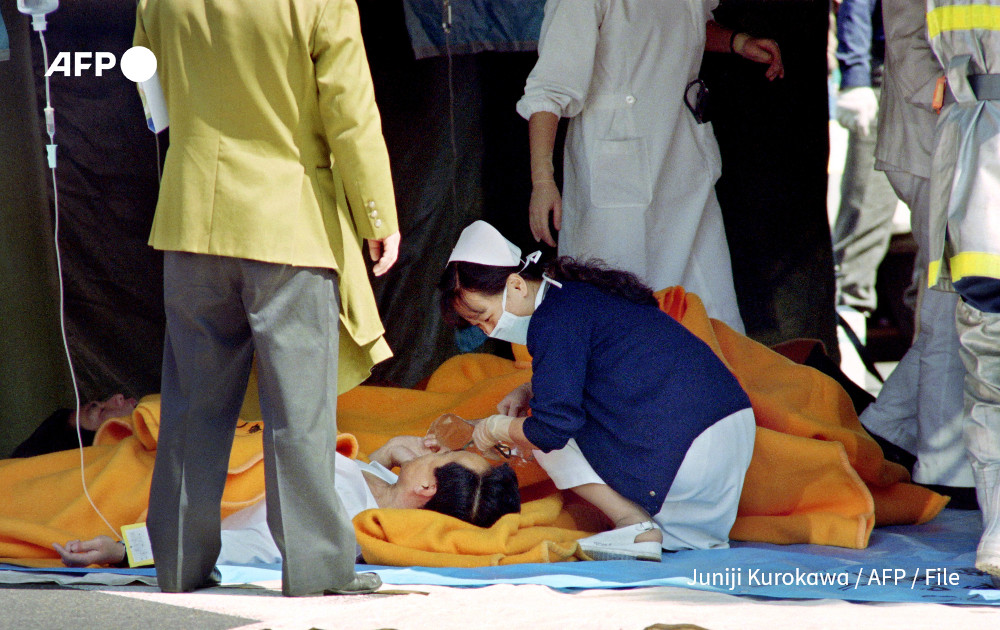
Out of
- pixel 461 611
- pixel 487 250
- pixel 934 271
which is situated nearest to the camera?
pixel 461 611

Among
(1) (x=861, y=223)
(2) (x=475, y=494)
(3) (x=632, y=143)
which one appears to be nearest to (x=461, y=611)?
(2) (x=475, y=494)

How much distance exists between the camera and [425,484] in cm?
297

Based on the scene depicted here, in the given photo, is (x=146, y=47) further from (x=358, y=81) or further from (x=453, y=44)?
(x=453, y=44)

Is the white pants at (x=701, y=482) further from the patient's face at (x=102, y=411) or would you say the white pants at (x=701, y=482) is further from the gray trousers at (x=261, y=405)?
the patient's face at (x=102, y=411)

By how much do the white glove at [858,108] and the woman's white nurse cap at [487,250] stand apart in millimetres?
3269

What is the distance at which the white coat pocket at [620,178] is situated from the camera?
3.60 metres

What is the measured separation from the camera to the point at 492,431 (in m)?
2.92

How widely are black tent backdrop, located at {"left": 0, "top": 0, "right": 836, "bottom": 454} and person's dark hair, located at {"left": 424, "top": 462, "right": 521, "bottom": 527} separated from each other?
150 centimetres

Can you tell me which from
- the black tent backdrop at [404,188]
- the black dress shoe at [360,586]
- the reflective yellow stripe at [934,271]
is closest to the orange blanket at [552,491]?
the black dress shoe at [360,586]

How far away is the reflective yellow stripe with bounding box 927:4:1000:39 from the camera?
254 cm

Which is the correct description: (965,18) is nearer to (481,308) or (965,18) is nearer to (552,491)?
(481,308)

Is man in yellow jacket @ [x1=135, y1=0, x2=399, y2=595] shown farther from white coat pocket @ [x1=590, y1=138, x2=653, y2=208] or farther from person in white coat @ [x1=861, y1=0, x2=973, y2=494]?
person in white coat @ [x1=861, y1=0, x2=973, y2=494]

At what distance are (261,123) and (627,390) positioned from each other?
3.93 ft

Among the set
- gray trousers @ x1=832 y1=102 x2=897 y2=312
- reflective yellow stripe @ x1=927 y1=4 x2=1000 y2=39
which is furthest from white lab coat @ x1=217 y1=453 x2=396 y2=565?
gray trousers @ x1=832 y1=102 x2=897 y2=312
